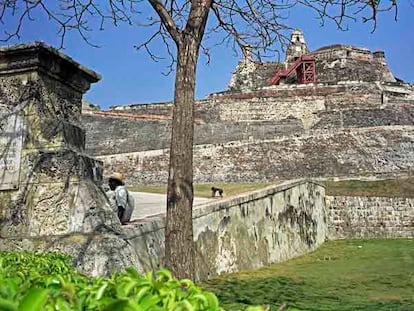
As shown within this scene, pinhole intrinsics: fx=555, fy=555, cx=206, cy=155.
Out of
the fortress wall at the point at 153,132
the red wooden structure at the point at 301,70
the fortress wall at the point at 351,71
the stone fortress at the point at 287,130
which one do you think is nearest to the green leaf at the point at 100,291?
the stone fortress at the point at 287,130

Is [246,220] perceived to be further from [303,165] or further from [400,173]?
[303,165]

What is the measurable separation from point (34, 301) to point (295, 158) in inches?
996

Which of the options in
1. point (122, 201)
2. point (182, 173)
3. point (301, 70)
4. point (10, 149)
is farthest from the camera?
point (301, 70)

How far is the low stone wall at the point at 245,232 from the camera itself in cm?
548

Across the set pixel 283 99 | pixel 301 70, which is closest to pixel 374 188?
pixel 283 99

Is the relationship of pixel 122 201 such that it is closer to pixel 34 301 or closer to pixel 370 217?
pixel 34 301

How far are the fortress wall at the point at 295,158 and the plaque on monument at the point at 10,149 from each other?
21.0 meters

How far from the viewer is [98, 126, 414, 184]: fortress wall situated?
2498 cm

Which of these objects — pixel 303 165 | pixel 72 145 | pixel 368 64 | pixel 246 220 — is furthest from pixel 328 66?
pixel 72 145

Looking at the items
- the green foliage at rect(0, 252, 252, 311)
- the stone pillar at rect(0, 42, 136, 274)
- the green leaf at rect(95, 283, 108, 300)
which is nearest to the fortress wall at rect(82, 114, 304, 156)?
the stone pillar at rect(0, 42, 136, 274)

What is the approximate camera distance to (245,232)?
8.40 metres

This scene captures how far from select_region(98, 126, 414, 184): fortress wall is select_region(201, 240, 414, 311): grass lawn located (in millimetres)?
14563

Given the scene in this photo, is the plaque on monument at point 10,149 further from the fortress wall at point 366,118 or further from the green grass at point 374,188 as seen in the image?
the fortress wall at point 366,118

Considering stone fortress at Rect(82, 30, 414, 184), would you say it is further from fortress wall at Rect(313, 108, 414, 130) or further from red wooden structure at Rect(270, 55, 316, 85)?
red wooden structure at Rect(270, 55, 316, 85)
